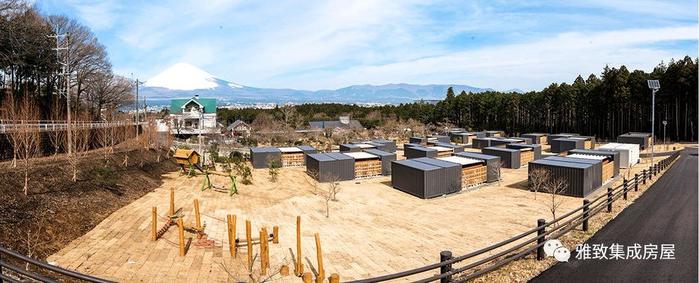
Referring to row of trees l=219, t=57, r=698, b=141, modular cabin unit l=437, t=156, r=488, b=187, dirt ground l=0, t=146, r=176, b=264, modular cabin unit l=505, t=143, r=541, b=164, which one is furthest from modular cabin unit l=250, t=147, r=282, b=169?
row of trees l=219, t=57, r=698, b=141

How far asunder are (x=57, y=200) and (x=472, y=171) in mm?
23807

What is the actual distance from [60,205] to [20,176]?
2.98 meters

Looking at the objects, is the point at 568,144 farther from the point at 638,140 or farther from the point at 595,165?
the point at 595,165

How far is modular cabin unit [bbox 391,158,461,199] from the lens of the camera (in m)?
25.5

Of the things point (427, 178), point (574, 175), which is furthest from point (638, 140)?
point (427, 178)

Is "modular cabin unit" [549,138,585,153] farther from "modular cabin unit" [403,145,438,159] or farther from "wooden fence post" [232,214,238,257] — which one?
"wooden fence post" [232,214,238,257]

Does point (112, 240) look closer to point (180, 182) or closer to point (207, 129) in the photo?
point (180, 182)

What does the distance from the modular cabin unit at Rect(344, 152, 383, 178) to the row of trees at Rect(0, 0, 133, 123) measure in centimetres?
2003

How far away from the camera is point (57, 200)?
14711 millimetres

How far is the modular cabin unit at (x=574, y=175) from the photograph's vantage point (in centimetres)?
2414

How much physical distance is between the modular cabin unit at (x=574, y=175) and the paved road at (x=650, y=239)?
356 centimetres

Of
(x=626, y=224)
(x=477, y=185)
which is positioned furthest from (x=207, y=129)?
(x=626, y=224)

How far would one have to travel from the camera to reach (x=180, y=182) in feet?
82.3

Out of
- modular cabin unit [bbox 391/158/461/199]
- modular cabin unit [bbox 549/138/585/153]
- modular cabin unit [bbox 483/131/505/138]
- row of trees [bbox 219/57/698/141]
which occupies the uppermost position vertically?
row of trees [bbox 219/57/698/141]
